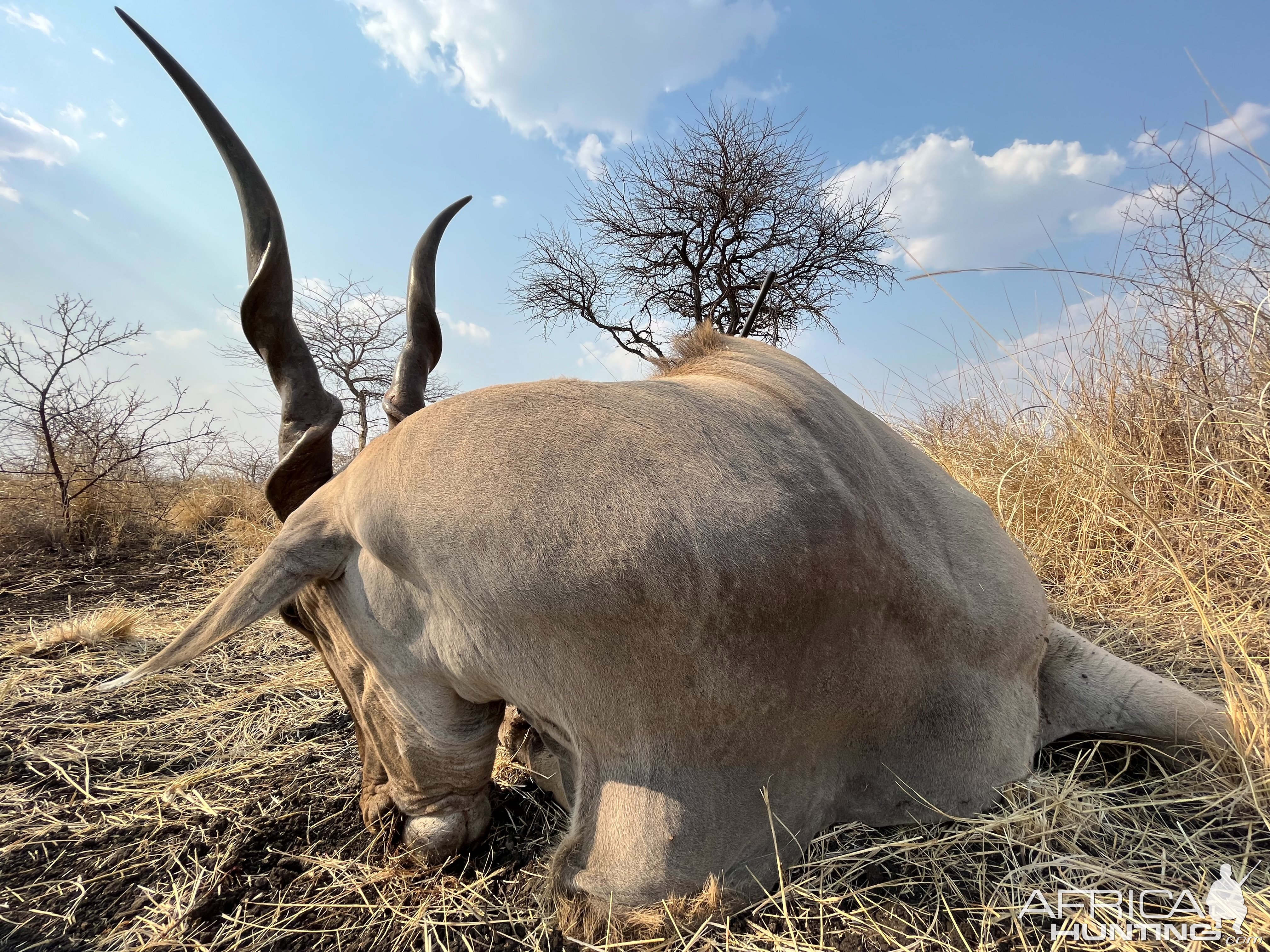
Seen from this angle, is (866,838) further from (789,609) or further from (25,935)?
(25,935)

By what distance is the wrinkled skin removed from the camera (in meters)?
1.16

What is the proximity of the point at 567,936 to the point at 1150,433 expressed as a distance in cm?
362

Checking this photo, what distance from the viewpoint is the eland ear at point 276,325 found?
5.33 ft

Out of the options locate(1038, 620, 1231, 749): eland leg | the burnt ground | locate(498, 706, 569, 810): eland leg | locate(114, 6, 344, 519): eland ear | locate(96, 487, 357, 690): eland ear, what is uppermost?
locate(114, 6, 344, 519): eland ear

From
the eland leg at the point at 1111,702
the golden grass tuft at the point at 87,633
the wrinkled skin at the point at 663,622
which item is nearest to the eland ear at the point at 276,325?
the wrinkled skin at the point at 663,622

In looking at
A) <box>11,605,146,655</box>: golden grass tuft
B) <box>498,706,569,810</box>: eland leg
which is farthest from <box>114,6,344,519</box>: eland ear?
<box>11,605,146,655</box>: golden grass tuft

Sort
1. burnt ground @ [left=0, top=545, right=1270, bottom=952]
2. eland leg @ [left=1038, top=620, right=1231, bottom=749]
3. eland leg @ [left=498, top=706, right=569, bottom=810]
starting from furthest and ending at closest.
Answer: eland leg @ [left=498, top=706, right=569, bottom=810]
eland leg @ [left=1038, top=620, right=1231, bottom=749]
burnt ground @ [left=0, top=545, right=1270, bottom=952]

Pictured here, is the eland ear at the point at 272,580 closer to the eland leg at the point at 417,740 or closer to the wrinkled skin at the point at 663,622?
the wrinkled skin at the point at 663,622

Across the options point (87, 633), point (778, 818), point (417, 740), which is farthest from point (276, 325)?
point (87, 633)

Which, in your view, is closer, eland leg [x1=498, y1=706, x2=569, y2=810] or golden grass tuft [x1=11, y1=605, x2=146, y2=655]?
eland leg [x1=498, y1=706, x2=569, y2=810]

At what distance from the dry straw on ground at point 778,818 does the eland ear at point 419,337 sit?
1222mm

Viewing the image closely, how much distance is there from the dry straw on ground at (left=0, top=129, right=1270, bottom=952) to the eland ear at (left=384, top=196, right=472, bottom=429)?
4.01 ft

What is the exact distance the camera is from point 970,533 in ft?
5.19

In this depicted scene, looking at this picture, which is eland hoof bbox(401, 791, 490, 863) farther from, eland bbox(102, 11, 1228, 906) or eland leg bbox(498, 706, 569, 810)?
eland leg bbox(498, 706, 569, 810)
